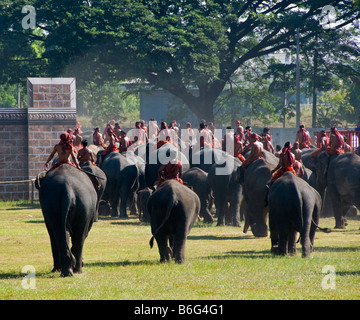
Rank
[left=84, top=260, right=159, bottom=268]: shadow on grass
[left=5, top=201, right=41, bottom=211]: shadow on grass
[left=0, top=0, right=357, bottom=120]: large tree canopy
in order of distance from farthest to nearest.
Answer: [left=0, top=0, right=357, bottom=120]: large tree canopy → [left=5, top=201, right=41, bottom=211]: shadow on grass → [left=84, top=260, right=159, bottom=268]: shadow on grass

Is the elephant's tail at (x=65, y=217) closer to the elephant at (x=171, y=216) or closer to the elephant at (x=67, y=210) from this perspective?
the elephant at (x=67, y=210)

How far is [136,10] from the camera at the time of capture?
134 ft

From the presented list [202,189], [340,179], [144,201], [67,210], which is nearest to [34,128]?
[144,201]

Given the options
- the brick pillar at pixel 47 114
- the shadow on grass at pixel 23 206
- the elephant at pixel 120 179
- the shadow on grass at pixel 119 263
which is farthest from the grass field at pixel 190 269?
the brick pillar at pixel 47 114

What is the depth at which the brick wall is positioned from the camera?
24.1 metres

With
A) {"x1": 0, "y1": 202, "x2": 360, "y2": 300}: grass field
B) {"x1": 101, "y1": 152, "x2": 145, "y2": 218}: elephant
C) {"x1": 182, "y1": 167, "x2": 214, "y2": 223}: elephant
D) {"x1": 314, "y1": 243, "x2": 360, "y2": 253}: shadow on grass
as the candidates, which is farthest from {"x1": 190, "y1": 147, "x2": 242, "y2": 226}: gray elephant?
{"x1": 314, "y1": 243, "x2": 360, "y2": 253}: shadow on grass

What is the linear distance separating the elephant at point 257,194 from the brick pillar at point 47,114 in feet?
32.6

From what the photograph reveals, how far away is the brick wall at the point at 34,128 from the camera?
949 inches

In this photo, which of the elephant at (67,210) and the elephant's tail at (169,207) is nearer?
the elephant at (67,210)

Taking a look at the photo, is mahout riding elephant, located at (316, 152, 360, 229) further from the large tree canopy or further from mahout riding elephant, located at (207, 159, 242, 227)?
the large tree canopy

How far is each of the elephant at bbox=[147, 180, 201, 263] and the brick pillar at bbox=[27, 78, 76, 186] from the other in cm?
1324

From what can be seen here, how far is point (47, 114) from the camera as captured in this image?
24141 millimetres
